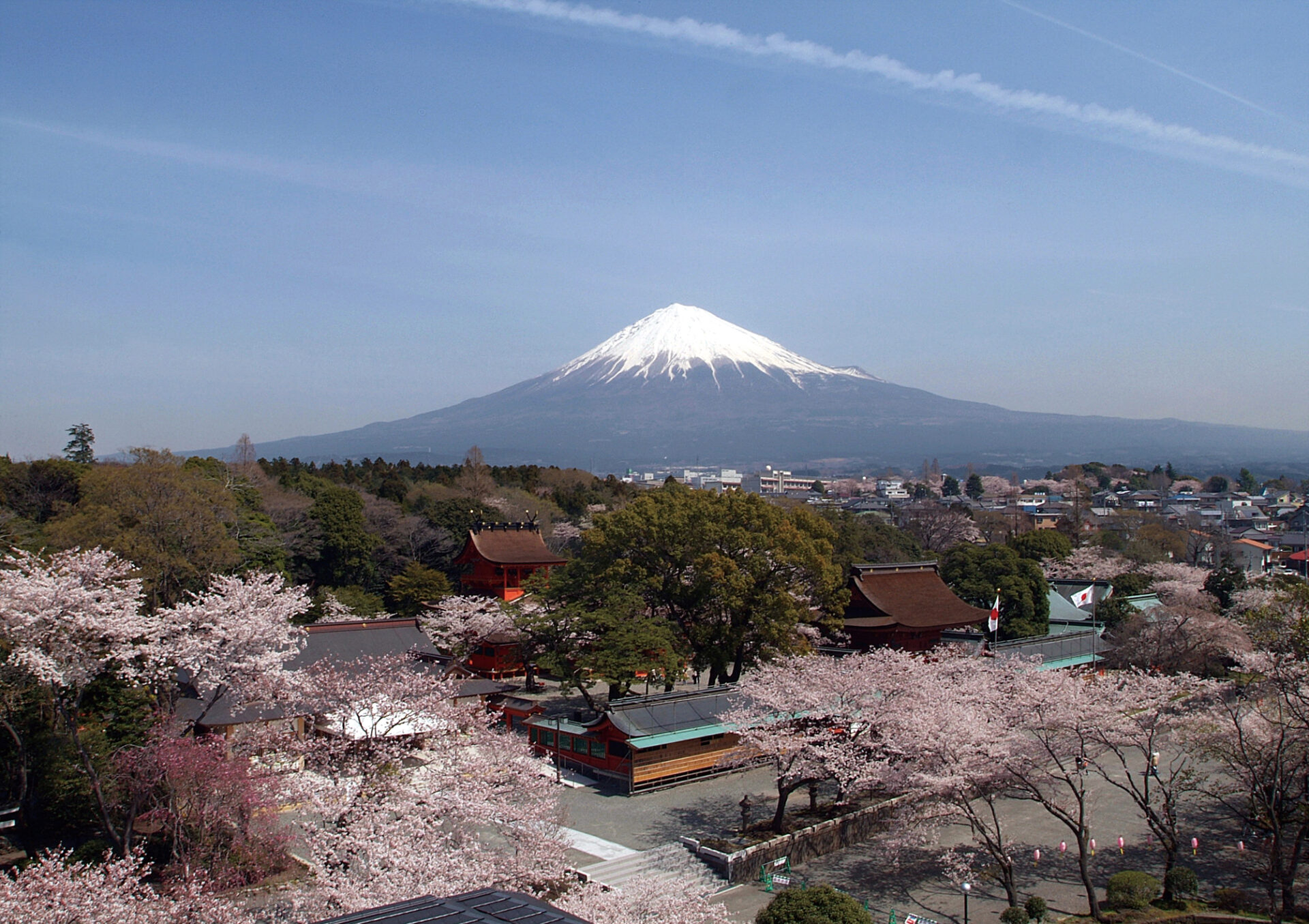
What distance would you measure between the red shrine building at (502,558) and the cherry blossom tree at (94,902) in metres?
23.5

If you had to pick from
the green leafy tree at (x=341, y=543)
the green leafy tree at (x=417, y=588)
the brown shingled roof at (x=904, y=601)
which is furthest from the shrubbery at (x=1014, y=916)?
the green leafy tree at (x=341, y=543)

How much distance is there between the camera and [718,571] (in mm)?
22516

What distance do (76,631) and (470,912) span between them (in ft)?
34.1

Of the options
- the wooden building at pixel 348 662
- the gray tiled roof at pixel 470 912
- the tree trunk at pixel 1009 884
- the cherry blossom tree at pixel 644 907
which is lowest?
the tree trunk at pixel 1009 884

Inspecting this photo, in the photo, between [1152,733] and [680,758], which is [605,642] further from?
[1152,733]

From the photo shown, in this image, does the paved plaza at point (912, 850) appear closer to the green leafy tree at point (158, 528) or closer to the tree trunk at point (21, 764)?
the tree trunk at point (21, 764)

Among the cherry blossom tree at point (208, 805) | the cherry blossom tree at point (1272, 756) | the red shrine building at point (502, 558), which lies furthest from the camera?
the red shrine building at point (502, 558)

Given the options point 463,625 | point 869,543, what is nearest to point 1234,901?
point 463,625

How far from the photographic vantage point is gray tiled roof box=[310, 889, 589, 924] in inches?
217

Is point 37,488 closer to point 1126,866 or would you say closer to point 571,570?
point 571,570

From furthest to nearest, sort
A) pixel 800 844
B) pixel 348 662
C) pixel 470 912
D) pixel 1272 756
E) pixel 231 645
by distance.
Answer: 1. pixel 348 662
2. pixel 800 844
3. pixel 231 645
4. pixel 1272 756
5. pixel 470 912

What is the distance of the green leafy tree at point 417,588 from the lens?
1222 inches

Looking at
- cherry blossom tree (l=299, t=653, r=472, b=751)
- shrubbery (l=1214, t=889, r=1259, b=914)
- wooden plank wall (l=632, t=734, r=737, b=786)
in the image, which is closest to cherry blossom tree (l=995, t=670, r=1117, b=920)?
shrubbery (l=1214, t=889, r=1259, b=914)

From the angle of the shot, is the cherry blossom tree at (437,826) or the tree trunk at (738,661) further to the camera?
the tree trunk at (738,661)
